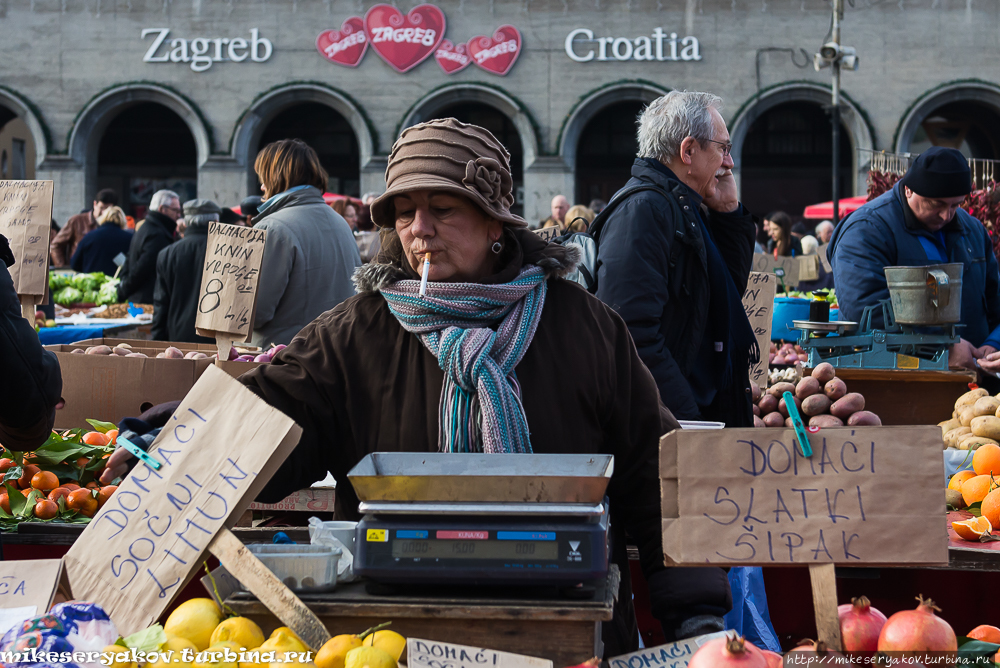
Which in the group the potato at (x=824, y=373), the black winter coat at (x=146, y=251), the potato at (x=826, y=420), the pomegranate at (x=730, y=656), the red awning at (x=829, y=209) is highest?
the red awning at (x=829, y=209)

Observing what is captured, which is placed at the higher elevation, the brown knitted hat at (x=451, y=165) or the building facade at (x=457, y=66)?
the building facade at (x=457, y=66)

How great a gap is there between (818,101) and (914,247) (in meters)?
15.0

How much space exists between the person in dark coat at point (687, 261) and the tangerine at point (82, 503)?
171 centimetres

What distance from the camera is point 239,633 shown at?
1.43 meters

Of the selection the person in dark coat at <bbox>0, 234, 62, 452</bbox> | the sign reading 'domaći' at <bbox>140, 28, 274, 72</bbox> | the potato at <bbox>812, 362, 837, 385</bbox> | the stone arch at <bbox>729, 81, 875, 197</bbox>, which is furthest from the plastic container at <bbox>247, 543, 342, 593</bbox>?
the sign reading 'domaći' at <bbox>140, 28, 274, 72</bbox>

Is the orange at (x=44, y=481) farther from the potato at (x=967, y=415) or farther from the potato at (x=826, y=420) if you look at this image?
the potato at (x=967, y=415)

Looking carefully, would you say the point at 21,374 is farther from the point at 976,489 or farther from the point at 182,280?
the point at 182,280

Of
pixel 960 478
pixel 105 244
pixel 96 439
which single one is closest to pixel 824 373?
pixel 960 478

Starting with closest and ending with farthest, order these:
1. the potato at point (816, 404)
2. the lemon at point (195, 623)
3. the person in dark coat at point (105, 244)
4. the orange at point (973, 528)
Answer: the lemon at point (195, 623), the orange at point (973, 528), the potato at point (816, 404), the person in dark coat at point (105, 244)

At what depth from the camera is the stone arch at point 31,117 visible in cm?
1852

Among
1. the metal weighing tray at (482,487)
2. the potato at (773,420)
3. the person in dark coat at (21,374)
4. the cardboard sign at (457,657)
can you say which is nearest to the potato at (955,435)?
the potato at (773,420)

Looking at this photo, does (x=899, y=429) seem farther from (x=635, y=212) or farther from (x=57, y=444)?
(x=57, y=444)

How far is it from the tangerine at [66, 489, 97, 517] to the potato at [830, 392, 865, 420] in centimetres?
285

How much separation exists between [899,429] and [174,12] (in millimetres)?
19624
